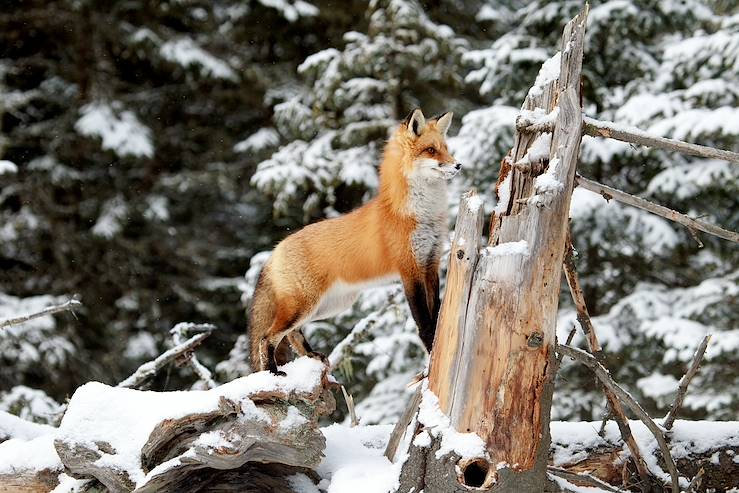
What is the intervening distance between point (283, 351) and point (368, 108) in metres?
5.89

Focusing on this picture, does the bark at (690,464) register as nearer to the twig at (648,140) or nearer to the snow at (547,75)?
the twig at (648,140)

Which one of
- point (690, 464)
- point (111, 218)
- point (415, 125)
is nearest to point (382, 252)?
point (415, 125)

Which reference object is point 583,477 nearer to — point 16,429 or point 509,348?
point 509,348

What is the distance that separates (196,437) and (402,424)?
975mm

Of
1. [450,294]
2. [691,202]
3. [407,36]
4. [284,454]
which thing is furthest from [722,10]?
[284,454]

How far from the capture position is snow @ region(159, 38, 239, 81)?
524 inches

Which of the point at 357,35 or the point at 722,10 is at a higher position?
the point at 722,10

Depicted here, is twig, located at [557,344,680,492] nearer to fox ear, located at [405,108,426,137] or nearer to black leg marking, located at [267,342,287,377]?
black leg marking, located at [267,342,287,377]

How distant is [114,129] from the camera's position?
1271 centimetres

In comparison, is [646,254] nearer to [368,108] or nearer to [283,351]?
[368,108]

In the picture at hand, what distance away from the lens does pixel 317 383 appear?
4.05 m

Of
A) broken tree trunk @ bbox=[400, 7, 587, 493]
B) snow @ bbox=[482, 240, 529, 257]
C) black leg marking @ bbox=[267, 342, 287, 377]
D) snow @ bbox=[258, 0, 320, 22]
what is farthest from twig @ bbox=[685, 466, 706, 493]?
snow @ bbox=[258, 0, 320, 22]

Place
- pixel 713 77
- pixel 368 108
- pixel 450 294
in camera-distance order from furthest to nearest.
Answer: pixel 368 108
pixel 713 77
pixel 450 294

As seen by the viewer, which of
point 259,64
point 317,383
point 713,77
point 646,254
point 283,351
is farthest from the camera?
point 259,64
